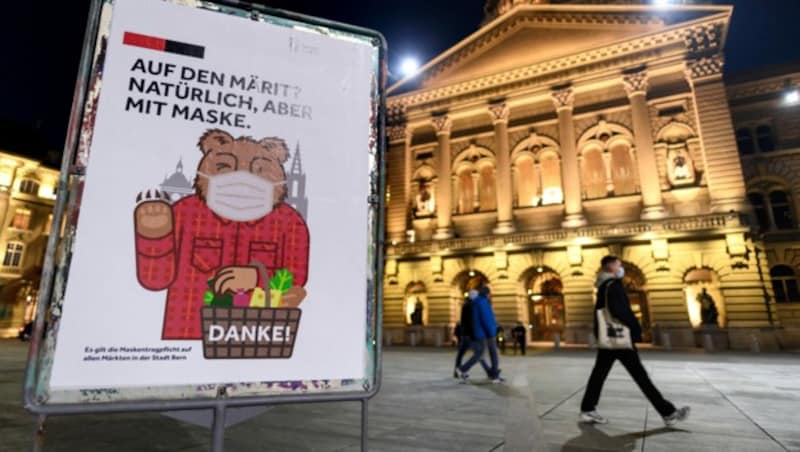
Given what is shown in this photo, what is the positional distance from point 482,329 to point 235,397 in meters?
7.30

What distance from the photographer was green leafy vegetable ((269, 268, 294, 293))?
222 cm

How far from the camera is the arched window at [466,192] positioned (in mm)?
25969

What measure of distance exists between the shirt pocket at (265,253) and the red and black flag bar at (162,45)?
1.10 metres

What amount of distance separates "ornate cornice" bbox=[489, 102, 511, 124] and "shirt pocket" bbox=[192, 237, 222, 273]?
83.0 feet

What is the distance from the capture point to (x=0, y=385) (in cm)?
738

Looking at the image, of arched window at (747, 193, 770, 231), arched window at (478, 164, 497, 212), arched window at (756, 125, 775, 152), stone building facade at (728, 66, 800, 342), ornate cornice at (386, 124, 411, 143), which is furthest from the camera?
ornate cornice at (386, 124, 411, 143)

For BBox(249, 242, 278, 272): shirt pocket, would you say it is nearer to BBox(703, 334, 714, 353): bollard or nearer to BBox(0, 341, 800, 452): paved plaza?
BBox(0, 341, 800, 452): paved plaza

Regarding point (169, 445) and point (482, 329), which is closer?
point (169, 445)

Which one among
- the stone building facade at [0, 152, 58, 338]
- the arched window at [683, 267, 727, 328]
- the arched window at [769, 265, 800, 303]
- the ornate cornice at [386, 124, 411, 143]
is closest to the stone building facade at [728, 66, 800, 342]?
the arched window at [769, 265, 800, 303]

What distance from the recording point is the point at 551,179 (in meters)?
24.1

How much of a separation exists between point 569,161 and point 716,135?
6639mm

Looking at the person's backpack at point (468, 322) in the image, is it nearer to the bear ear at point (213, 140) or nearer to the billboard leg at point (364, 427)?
the billboard leg at point (364, 427)

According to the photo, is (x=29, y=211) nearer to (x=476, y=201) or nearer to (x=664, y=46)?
(x=476, y=201)

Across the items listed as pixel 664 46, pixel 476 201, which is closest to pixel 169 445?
pixel 476 201
